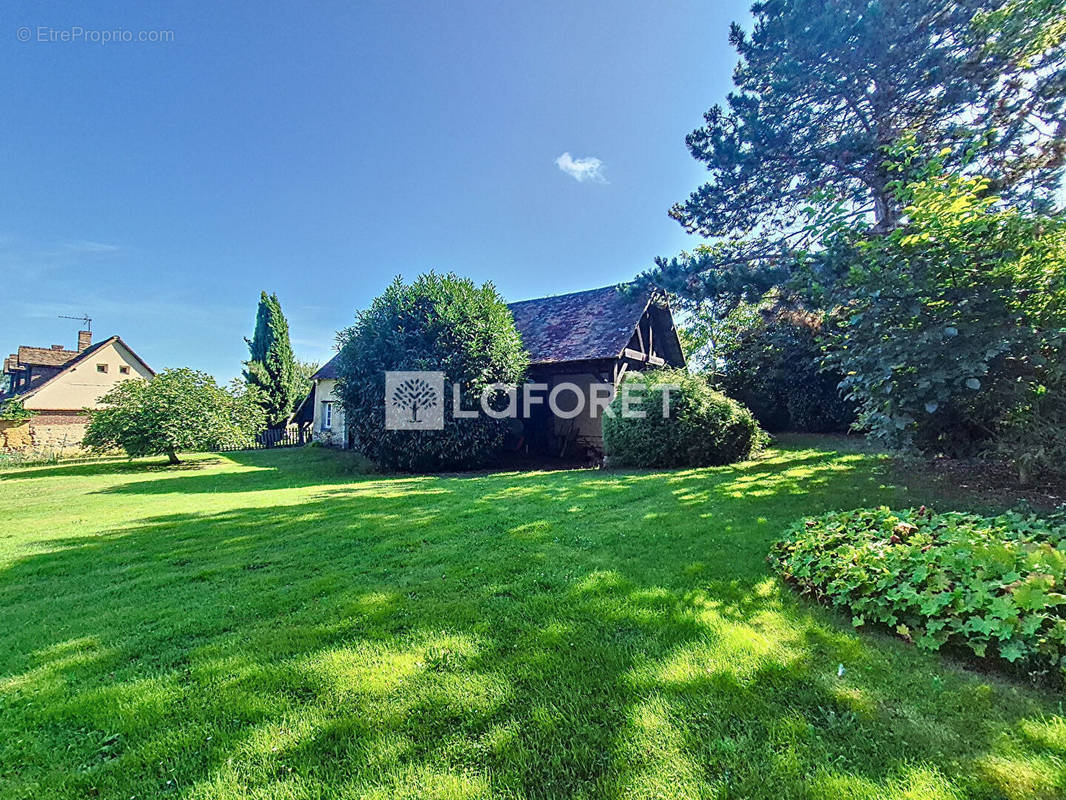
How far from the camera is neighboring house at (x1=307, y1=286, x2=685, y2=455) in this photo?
13009 millimetres

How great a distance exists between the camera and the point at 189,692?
2162 millimetres

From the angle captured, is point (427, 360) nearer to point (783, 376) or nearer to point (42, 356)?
point (783, 376)

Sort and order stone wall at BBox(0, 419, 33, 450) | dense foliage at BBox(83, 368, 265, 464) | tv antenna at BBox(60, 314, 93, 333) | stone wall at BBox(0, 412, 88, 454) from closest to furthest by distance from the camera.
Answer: dense foliage at BBox(83, 368, 265, 464), stone wall at BBox(0, 419, 33, 450), stone wall at BBox(0, 412, 88, 454), tv antenna at BBox(60, 314, 93, 333)

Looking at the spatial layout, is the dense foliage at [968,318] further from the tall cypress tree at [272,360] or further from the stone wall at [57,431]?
the stone wall at [57,431]

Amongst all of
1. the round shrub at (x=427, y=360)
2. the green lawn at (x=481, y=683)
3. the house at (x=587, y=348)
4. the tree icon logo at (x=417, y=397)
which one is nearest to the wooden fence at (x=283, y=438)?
the round shrub at (x=427, y=360)

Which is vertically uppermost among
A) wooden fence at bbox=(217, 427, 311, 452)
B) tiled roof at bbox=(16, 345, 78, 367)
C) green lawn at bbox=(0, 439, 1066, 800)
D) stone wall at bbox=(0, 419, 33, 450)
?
tiled roof at bbox=(16, 345, 78, 367)

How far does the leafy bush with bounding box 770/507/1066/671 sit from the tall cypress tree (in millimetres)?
24406

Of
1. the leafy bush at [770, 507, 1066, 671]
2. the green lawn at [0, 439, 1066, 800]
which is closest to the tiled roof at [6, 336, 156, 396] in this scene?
the green lawn at [0, 439, 1066, 800]

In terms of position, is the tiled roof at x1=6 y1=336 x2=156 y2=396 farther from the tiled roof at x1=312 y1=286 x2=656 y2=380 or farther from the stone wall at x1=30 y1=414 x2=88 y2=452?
the tiled roof at x1=312 y1=286 x2=656 y2=380

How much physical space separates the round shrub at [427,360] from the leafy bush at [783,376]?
25.0 feet

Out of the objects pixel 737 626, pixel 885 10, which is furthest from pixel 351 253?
pixel 737 626

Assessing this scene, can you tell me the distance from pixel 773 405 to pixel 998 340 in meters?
10.7

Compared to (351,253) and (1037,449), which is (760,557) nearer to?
(1037,449)

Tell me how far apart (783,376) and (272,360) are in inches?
940
